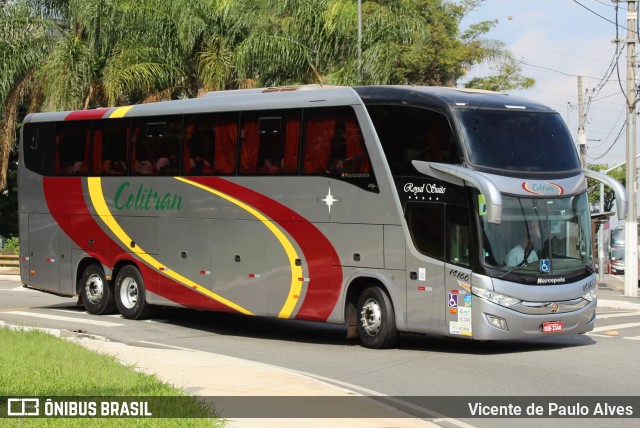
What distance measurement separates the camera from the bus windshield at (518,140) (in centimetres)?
1634

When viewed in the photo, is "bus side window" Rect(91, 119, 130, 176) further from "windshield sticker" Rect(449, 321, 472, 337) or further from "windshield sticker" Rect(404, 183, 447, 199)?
"windshield sticker" Rect(449, 321, 472, 337)

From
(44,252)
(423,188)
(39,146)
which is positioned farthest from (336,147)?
(44,252)

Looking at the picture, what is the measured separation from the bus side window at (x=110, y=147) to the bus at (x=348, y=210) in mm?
36

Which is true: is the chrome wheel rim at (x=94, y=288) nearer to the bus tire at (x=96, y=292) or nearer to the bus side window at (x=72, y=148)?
the bus tire at (x=96, y=292)

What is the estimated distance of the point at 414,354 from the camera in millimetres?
16844

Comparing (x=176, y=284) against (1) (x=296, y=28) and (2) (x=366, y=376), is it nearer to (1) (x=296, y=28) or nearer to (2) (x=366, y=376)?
(2) (x=366, y=376)

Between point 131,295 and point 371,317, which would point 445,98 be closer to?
point 371,317

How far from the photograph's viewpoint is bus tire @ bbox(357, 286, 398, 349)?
17219 mm

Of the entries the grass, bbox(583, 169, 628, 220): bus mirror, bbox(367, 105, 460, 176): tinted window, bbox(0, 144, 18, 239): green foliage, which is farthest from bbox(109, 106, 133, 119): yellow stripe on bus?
bbox(0, 144, 18, 239): green foliage

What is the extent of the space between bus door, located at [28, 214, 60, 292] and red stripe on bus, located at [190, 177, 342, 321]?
6689 millimetres

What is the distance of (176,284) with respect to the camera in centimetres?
2109

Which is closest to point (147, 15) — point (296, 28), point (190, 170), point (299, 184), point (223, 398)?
point (296, 28)

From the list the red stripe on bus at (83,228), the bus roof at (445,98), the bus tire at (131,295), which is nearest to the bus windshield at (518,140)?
the bus roof at (445,98)

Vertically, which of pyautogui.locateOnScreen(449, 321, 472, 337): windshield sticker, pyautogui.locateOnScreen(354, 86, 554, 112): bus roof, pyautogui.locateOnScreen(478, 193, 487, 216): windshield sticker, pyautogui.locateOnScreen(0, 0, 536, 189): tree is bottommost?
pyautogui.locateOnScreen(449, 321, 472, 337): windshield sticker
